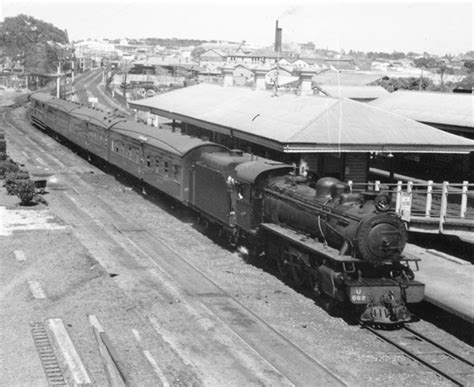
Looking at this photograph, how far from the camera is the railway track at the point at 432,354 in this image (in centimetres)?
1325

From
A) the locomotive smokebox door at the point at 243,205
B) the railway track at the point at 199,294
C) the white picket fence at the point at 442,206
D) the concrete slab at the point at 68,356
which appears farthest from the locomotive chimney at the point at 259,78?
the concrete slab at the point at 68,356

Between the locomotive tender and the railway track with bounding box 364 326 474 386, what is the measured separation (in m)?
0.40

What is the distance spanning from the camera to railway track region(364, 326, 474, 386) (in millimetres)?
13250

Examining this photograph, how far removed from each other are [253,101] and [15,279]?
19228 mm

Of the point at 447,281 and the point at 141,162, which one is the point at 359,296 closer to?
the point at 447,281

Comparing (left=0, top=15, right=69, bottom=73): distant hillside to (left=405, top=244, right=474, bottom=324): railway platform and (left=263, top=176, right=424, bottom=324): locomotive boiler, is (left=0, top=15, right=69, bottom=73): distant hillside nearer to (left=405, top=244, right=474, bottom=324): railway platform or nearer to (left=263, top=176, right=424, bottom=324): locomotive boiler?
(left=405, top=244, right=474, bottom=324): railway platform

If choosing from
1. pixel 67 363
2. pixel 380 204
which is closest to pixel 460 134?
pixel 380 204

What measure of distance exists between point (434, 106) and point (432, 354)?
65.2 ft

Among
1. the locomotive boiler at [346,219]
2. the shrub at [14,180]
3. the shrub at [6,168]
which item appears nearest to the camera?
the locomotive boiler at [346,219]

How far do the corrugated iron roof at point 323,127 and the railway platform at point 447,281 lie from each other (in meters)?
4.53

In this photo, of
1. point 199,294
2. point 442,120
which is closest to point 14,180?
point 199,294

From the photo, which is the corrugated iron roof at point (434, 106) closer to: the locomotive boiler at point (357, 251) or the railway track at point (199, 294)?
the locomotive boiler at point (357, 251)

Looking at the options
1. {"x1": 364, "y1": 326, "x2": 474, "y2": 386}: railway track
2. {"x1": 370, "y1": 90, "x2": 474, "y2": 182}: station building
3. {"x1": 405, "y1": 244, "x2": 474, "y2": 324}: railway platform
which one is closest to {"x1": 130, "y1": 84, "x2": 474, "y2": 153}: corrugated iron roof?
{"x1": 370, "y1": 90, "x2": 474, "y2": 182}: station building

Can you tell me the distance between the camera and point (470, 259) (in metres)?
21.7
